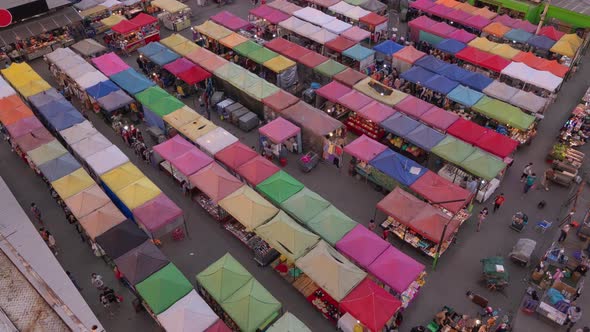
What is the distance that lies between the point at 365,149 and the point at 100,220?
46.3 feet

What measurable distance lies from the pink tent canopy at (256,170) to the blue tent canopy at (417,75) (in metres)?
13.0

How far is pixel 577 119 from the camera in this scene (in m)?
28.9

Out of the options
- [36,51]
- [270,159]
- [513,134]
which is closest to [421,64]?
[513,134]

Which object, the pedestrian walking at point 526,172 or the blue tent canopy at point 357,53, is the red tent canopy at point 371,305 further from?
the blue tent canopy at point 357,53

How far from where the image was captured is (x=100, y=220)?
69.7ft

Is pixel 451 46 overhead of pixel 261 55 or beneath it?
overhead

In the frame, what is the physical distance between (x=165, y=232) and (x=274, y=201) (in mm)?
5507

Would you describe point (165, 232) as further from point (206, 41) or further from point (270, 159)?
point (206, 41)

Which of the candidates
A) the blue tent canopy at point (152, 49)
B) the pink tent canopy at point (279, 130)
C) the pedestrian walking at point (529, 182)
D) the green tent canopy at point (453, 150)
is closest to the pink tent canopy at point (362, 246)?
the green tent canopy at point (453, 150)

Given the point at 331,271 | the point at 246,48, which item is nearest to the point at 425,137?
the point at 331,271

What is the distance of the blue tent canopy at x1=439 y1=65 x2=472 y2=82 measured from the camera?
31.3m

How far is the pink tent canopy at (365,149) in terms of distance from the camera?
2503 cm

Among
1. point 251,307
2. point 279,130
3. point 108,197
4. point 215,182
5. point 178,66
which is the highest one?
point 178,66

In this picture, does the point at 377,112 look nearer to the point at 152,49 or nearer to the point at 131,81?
the point at 131,81
